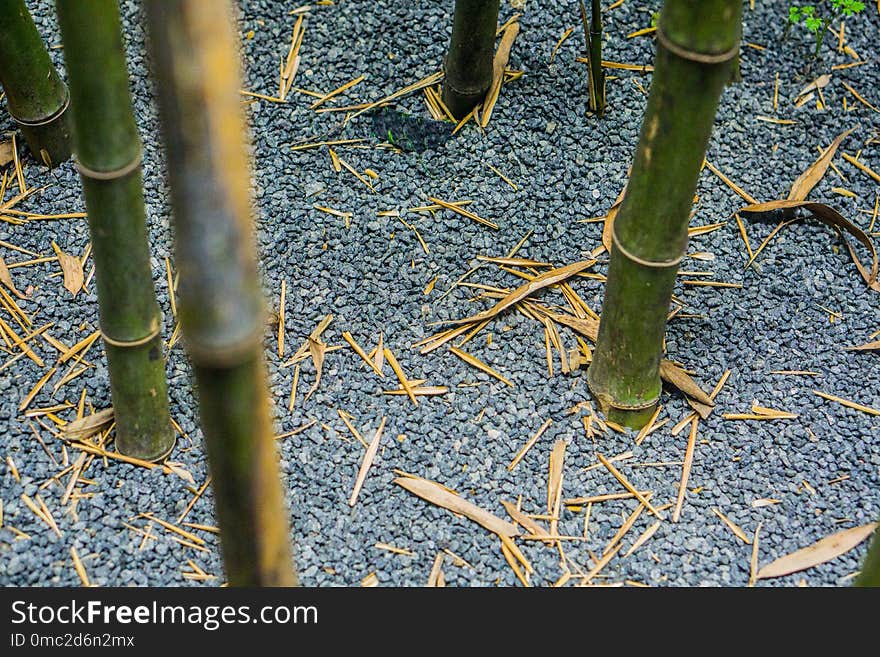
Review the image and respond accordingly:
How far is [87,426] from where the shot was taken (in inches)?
68.9

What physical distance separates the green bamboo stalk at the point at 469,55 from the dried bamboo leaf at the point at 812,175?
0.70 metres

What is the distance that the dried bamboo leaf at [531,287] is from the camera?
195 centimetres

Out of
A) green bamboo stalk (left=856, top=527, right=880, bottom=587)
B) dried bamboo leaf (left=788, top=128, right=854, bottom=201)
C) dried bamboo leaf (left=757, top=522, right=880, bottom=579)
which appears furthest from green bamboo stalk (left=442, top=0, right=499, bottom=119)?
green bamboo stalk (left=856, top=527, right=880, bottom=587)

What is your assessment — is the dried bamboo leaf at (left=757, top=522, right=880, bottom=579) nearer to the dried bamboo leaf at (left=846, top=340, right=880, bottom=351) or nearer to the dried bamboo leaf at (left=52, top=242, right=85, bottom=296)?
the dried bamboo leaf at (left=846, top=340, right=880, bottom=351)

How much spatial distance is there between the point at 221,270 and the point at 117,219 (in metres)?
0.65

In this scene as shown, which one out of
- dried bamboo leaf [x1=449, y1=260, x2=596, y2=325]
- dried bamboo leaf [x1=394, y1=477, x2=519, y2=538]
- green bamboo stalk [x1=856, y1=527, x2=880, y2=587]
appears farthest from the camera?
dried bamboo leaf [x1=449, y1=260, x2=596, y2=325]

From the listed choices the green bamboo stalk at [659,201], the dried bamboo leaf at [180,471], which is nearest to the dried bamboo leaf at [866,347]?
the green bamboo stalk at [659,201]

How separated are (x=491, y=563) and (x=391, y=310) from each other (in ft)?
1.82

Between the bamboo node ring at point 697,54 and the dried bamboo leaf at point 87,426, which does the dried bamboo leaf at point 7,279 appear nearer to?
the dried bamboo leaf at point 87,426

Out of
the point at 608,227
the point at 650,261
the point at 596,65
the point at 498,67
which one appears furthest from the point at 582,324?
the point at 498,67

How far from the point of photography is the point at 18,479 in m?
1.69

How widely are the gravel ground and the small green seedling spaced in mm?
51

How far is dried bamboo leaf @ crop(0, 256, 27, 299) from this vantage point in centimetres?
195

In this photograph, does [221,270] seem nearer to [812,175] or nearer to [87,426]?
[87,426]
